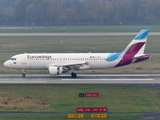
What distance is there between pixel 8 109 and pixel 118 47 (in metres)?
51.9

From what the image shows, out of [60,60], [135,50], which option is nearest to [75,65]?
[60,60]

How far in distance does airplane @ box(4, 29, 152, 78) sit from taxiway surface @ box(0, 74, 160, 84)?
162cm

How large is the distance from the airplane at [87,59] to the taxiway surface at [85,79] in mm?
1618

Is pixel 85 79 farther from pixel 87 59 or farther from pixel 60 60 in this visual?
Answer: pixel 60 60

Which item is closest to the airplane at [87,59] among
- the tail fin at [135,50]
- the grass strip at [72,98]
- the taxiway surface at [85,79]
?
the tail fin at [135,50]

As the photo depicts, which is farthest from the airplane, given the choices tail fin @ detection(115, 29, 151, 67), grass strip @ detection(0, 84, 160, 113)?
grass strip @ detection(0, 84, 160, 113)

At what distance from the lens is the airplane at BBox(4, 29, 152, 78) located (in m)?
48.4

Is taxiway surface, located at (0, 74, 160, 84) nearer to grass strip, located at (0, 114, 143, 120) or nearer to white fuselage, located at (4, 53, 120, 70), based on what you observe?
white fuselage, located at (4, 53, 120, 70)

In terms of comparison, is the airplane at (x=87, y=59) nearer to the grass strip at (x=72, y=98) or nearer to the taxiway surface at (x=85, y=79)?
the taxiway surface at (x=85, y=79)

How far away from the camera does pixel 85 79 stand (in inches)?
1889

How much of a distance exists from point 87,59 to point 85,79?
10.2ft

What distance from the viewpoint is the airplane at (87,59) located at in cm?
4844

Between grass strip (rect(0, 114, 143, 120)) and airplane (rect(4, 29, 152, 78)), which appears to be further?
airplane (rect(4, 29, 152, 78))

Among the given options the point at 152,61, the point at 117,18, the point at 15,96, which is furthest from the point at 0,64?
the point at 117,18
